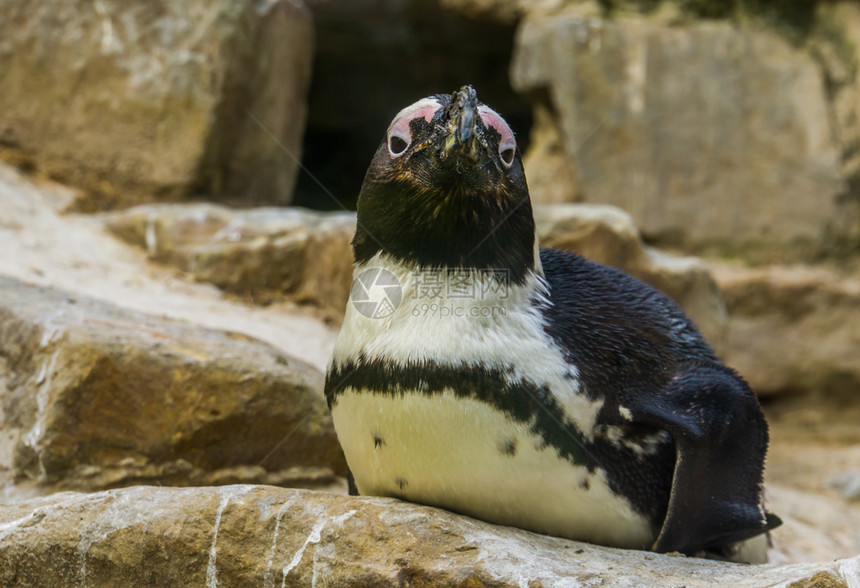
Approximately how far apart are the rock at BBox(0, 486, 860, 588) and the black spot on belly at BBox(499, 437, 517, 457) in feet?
0.67

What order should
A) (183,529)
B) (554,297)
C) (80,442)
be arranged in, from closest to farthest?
(183,529), (554,297), (80,442)

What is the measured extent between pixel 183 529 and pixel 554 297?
1.18 m

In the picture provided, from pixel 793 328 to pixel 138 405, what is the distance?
4.75 meters

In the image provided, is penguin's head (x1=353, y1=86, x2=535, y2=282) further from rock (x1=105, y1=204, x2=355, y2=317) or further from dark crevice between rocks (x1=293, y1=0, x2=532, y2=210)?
dark crevice between rocks (x1=293, y1=0, x2=532, y2=210)

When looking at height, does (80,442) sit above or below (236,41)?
below

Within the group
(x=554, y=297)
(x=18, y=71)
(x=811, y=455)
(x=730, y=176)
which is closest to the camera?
(x=554, y=297)

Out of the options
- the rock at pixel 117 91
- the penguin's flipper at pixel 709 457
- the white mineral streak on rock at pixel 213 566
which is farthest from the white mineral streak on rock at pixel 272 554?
the rock at pixel 117 91

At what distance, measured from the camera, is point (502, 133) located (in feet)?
7.89

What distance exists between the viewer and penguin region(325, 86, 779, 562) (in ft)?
7.45

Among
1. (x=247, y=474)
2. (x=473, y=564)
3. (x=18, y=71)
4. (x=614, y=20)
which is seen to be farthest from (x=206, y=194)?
(x=473, y=564)

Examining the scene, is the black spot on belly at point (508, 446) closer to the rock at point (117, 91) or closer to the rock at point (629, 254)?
the rock at point (629, 254)

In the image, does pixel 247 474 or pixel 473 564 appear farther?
pixel 247 474

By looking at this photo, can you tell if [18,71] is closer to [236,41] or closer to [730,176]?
[236,41]

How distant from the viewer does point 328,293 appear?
4941 mm
